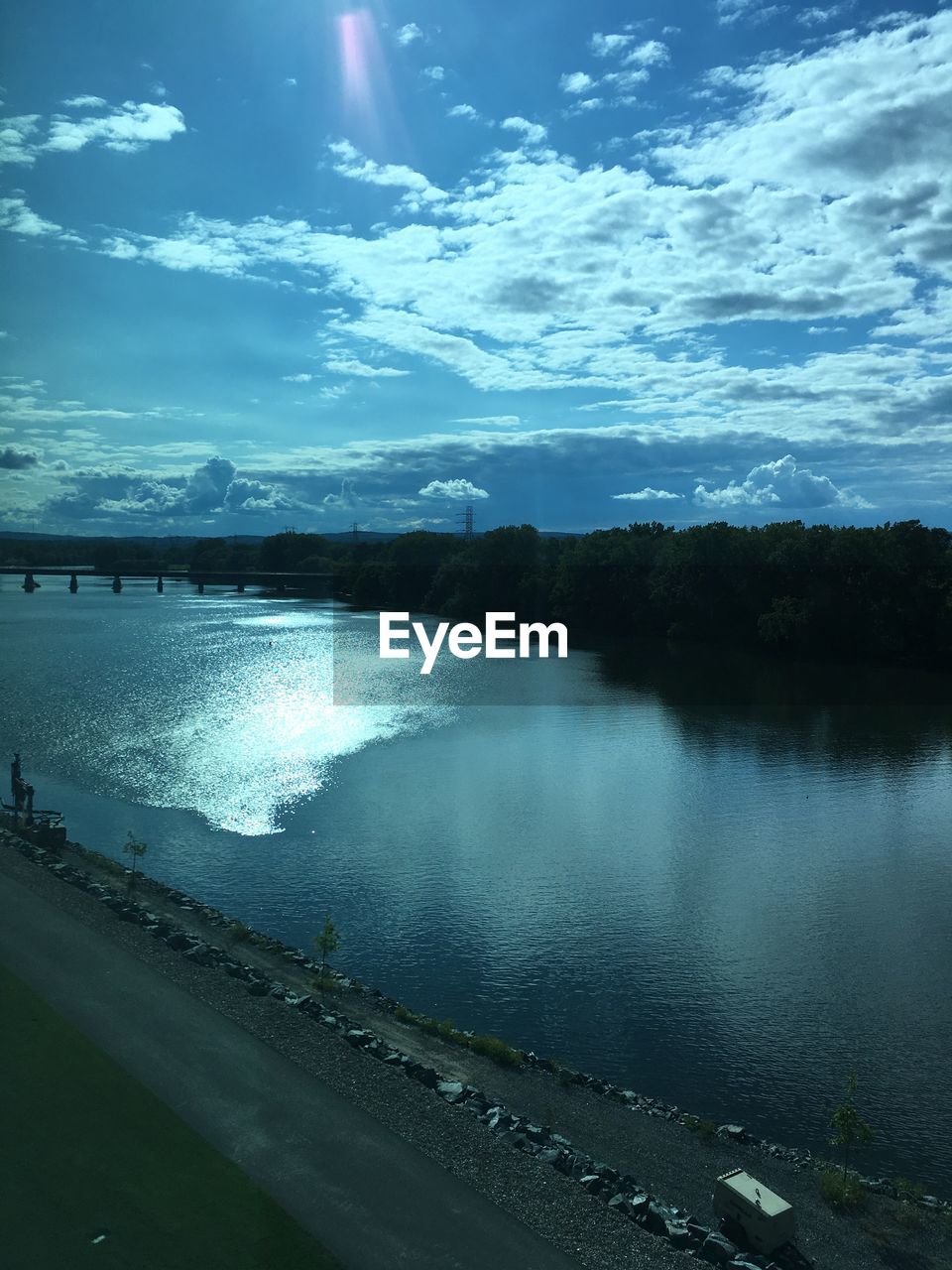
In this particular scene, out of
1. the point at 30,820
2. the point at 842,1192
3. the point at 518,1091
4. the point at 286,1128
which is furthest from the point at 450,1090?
the point at 30,820

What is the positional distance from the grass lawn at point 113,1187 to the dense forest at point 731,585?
6075cm

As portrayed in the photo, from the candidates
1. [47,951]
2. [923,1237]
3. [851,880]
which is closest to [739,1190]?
[923,1237]

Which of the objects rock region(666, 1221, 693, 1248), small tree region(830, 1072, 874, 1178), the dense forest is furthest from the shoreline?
the dense forest

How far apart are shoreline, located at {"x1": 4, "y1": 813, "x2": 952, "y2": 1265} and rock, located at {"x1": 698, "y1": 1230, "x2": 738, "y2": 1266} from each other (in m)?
0.08

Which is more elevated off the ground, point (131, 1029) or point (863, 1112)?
point (131, 1029)

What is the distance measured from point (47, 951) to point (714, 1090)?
9970 mm

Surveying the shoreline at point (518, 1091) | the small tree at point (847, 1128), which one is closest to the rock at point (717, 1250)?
the shoreline at point (518, 1091)

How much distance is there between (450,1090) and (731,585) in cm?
6459

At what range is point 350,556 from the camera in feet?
503

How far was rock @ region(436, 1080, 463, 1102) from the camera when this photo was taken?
11602 millimetres

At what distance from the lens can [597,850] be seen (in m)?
23.5

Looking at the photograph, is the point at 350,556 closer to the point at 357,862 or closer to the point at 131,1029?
the point at 357,862

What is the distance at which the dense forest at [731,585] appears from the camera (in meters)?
64.4

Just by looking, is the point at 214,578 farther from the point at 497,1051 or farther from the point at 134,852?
the point at 497,1051
